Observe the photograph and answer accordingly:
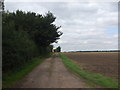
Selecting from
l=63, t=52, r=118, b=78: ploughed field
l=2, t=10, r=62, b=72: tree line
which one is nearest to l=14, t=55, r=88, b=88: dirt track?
l=2, t=10, r=62, b=72: tree line

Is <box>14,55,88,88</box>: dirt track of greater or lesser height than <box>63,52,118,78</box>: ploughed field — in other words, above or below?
above

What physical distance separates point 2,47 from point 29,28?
21.7 metres

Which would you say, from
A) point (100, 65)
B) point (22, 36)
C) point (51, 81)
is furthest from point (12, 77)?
point (100, 65)

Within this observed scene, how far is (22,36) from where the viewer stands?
57.1ft

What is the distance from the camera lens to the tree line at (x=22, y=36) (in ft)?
39.2

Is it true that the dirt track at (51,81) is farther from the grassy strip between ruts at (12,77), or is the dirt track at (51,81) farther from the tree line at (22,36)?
the tree line at (22,36)

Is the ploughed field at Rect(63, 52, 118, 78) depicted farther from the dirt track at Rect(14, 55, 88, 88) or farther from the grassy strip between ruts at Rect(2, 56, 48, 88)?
the grassy strip between ruts at Rect(2, 56, 48, 88)

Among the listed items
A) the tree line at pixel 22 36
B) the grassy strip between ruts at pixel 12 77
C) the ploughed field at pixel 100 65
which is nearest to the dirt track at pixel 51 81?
the grassy strip between ruts at pixel 12 77

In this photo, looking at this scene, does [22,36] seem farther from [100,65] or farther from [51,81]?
[100,65]

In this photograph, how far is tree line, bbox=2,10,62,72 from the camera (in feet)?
39.2

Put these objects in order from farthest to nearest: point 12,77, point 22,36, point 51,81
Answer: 1. point 22,36
2. point 12,77
3. point 51,81

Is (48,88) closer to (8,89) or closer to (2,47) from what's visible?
(8,89)

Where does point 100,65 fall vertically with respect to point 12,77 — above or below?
below

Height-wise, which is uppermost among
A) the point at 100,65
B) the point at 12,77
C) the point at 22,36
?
the point at 22,36
